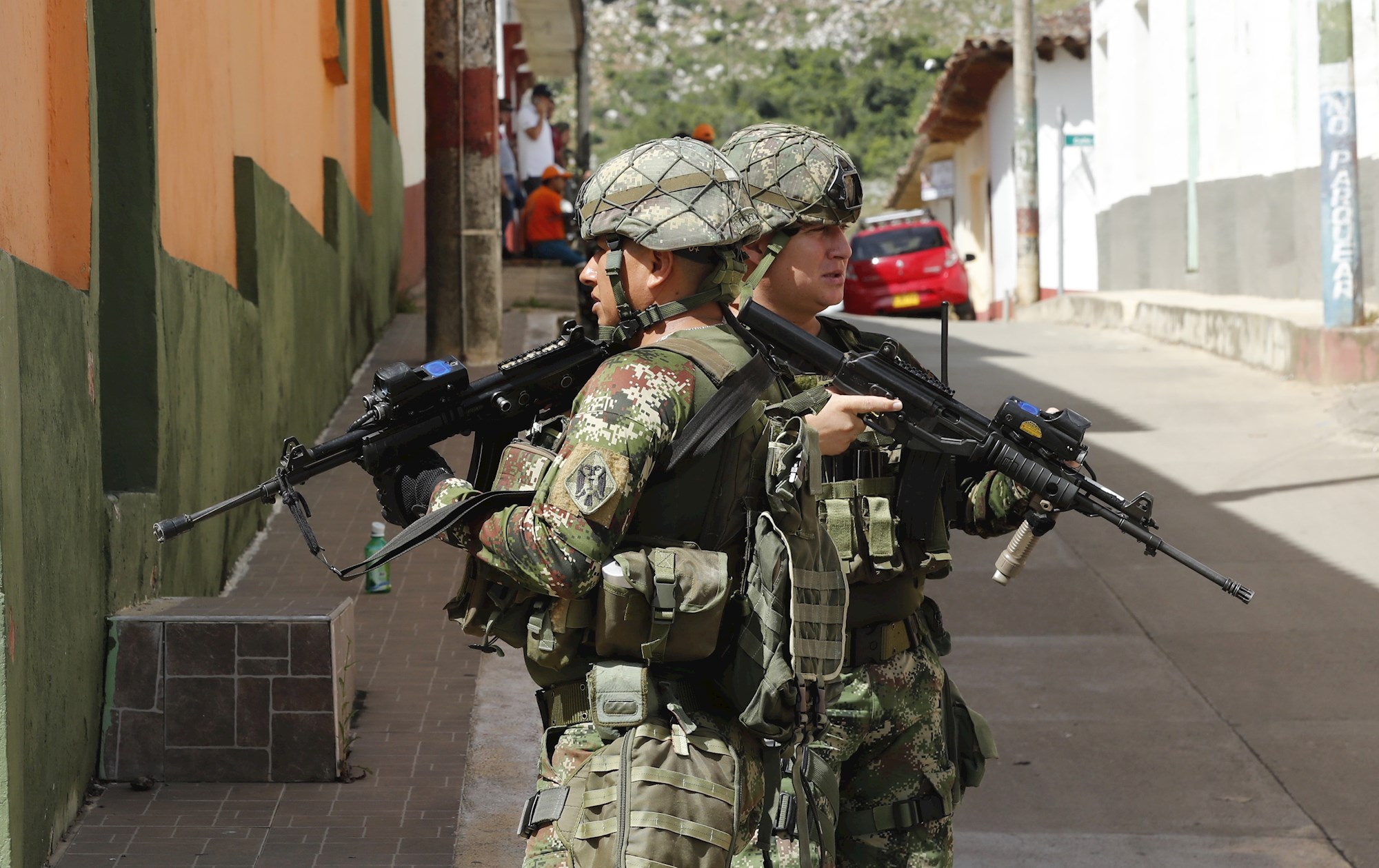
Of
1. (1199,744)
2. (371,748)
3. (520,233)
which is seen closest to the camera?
(371,748)

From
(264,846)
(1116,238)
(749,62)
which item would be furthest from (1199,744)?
(749,62)

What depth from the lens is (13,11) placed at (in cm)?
388

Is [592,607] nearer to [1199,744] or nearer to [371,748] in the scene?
[371,748]

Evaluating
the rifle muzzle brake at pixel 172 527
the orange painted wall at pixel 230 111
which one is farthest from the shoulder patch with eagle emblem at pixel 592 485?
the orange painted wall at pixel 230 111

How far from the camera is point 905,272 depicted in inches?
934

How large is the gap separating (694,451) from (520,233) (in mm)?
15836

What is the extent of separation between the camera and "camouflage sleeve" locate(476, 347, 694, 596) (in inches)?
96.2

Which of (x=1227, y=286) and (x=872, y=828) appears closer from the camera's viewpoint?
(x=872, y=828)

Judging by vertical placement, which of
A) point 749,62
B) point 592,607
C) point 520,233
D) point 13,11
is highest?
point 749,62

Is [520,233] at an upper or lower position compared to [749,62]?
lower

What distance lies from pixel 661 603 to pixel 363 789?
7.79 ft

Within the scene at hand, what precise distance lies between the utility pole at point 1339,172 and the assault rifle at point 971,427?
7.72 metres

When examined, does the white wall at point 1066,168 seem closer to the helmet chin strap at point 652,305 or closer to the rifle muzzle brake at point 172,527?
the helmet chin strap at point 652,305

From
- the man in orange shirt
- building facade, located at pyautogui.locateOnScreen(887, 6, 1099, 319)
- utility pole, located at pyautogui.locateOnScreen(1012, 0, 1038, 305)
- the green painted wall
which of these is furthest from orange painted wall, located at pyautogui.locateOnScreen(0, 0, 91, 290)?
utility pole, located at pyautogui.locateOnScreen(1012, 0, 1038, 305)
